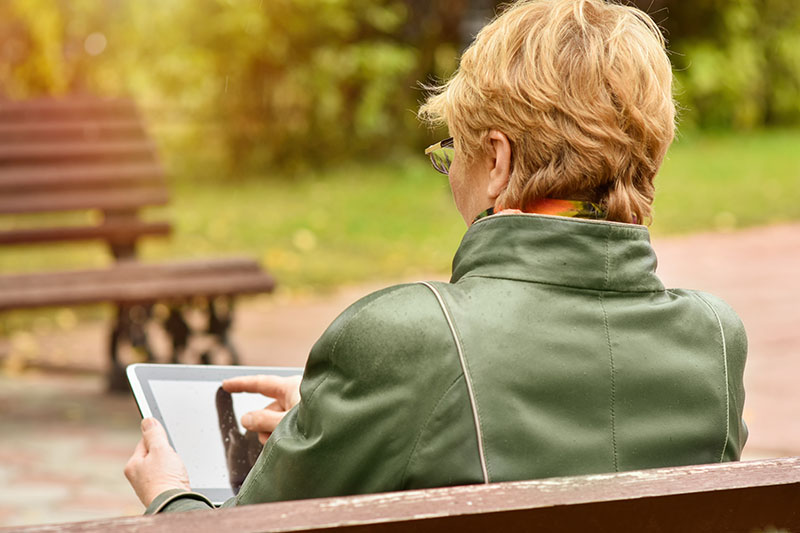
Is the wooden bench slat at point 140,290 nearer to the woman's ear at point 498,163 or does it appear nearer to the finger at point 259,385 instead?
the finger at point 259,385

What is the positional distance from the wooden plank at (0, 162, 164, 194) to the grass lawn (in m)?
2.14

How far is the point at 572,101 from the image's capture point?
1576 millimetres

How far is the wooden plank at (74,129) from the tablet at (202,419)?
4540mm

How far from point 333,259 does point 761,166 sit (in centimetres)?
688

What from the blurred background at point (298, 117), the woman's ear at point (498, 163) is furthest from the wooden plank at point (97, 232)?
the woman's ear at point (498, 163)

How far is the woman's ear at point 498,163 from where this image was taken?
5.35 ft

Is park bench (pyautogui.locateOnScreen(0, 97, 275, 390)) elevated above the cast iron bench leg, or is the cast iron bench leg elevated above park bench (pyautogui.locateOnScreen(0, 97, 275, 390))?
park bench (pyautogui.locateOnScreen(0, 97, 275, 390))

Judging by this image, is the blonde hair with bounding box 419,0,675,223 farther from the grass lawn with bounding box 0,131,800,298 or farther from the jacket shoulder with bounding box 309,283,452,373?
the grass lawn with bounding box 0,131,800,298

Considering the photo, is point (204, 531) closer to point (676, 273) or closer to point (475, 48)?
point (475, 48)

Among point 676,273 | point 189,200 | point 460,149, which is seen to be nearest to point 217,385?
point 460,149

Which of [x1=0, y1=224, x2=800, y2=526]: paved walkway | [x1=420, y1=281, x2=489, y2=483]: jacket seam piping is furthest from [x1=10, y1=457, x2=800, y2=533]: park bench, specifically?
[x1=0, y1=224, x2=800, y2=526]: paved walkway

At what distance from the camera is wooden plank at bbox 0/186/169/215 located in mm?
6133

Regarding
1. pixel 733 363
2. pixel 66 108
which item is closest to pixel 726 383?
pixel 733 363

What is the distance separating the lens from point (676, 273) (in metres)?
8.38
